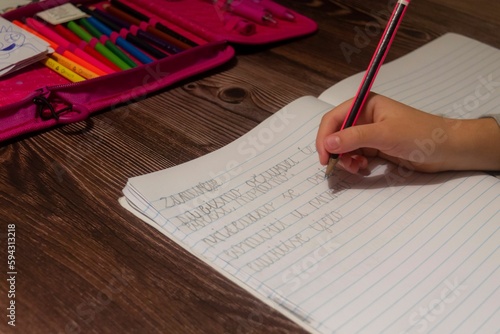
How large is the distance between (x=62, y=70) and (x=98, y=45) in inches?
2.7

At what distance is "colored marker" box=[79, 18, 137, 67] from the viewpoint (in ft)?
2.51

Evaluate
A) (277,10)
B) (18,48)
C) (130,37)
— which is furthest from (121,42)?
(277,10)

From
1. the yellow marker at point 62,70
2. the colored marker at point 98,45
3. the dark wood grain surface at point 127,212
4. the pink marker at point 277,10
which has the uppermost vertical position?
A: the pink marker at point 277,10

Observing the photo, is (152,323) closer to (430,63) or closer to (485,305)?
(485,305)

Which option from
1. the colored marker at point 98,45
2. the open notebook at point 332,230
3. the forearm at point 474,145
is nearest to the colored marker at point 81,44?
the colored marker at point 98,45

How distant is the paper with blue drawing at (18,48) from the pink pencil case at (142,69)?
0.04ft

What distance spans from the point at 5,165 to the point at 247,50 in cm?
39

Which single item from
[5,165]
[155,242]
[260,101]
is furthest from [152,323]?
[260,101]

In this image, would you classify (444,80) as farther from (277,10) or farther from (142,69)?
(142,69)

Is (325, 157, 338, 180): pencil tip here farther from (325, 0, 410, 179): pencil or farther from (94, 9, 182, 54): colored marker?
(94, 9, 182, 54): colored marker

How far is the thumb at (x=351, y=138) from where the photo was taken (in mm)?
573

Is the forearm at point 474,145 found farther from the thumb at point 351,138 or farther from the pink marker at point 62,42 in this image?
the pink marker at point 62,42

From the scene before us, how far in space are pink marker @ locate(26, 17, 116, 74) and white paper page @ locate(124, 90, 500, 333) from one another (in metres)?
0.22

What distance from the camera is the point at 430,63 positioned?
83 centimetres
